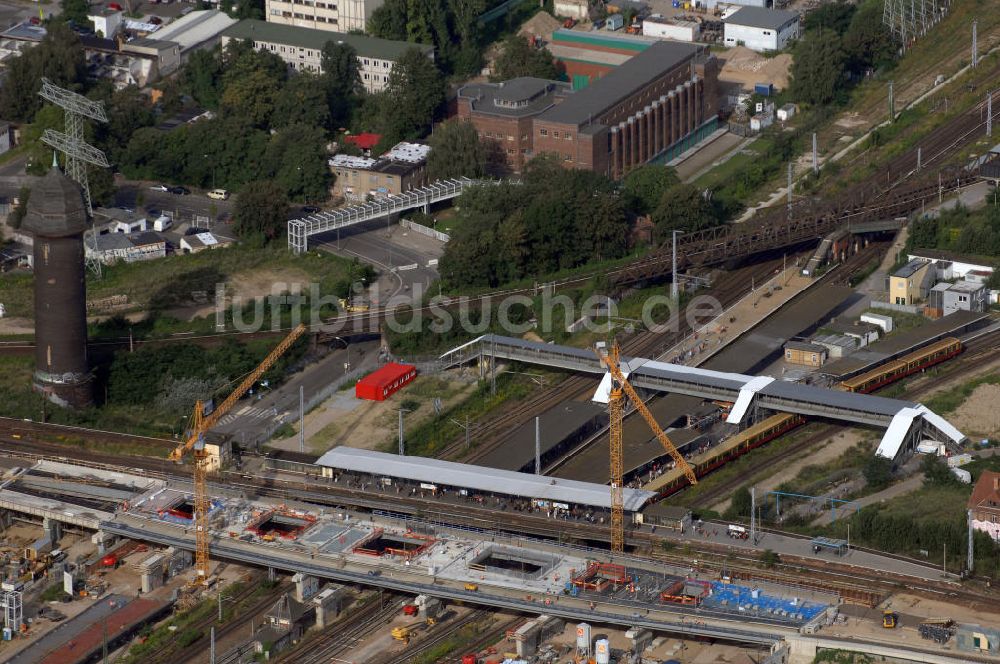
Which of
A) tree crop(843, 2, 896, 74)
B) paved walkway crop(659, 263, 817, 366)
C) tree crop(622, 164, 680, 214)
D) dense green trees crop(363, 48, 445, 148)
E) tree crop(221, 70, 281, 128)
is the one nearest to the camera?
paved walkway crop(659, 263, 817, 366)

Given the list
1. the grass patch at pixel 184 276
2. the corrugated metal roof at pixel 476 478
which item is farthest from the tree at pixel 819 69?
the corrugated metal roof at pixel 476 478

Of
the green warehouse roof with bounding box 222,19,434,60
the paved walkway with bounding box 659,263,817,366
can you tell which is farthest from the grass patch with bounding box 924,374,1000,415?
the green warehouse roof with bounding box 222,19,434,60

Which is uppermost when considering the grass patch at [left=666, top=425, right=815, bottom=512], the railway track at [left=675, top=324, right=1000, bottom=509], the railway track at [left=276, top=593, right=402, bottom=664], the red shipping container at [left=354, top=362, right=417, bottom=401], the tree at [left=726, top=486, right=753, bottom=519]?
the tree at [left=726, top=486, right=753, bottom=519]

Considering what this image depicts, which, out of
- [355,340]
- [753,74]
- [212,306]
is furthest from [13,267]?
[753,74]

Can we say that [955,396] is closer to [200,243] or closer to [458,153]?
[458,153]

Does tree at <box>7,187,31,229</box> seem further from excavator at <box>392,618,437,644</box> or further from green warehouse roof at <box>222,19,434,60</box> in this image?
excavator at <box>392,618,437,644</box>

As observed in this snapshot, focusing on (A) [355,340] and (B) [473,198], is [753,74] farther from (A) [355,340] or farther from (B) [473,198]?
(A) [355,340]
